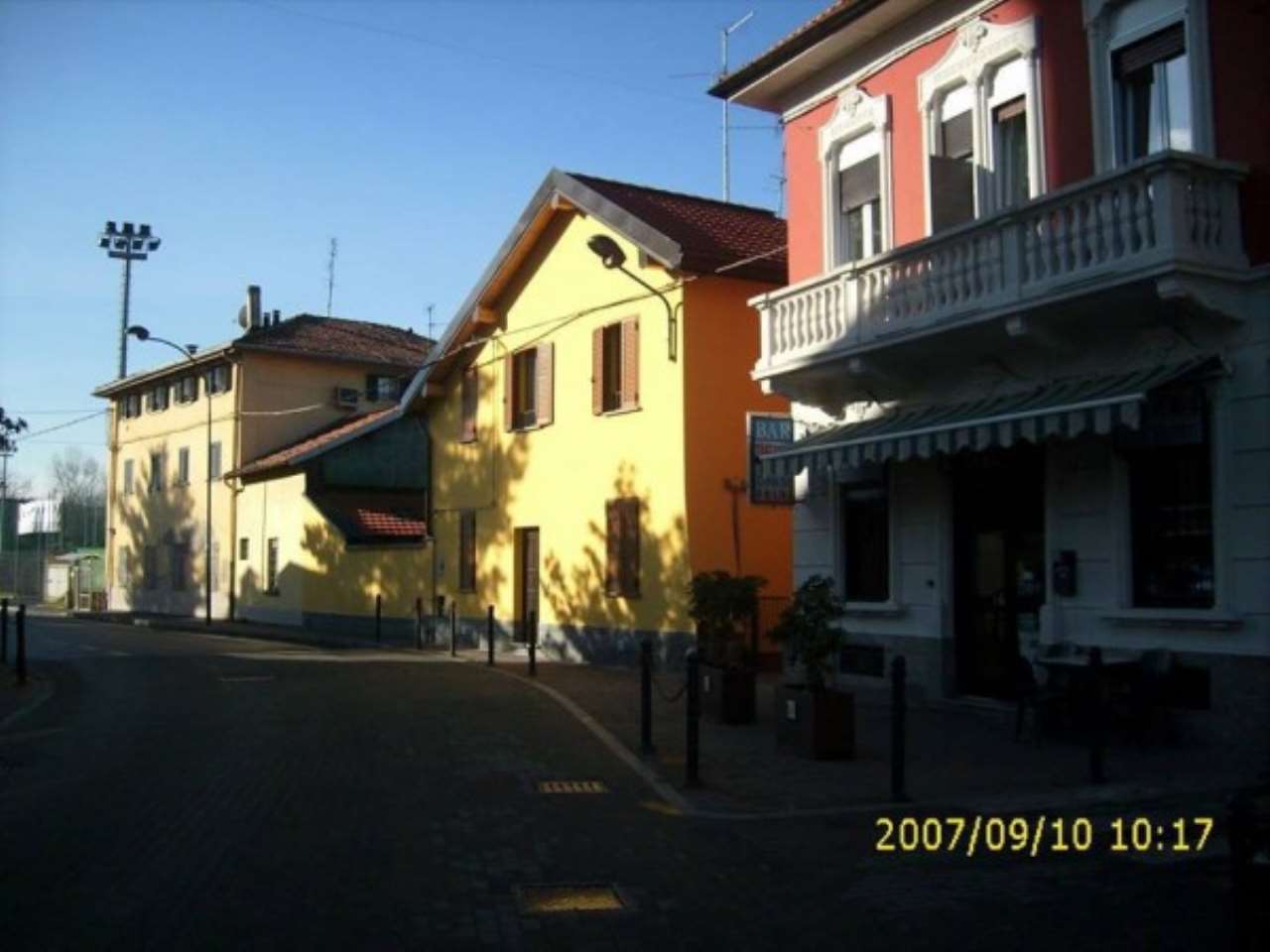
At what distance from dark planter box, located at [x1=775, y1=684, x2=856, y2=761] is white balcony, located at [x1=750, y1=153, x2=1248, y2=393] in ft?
13.2

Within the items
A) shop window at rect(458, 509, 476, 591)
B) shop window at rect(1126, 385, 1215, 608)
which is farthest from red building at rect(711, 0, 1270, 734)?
shop window at rect(458, 509, 476, 591)

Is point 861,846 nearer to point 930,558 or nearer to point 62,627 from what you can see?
point 930,558

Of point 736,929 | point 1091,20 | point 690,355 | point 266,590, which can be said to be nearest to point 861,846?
point 736,929

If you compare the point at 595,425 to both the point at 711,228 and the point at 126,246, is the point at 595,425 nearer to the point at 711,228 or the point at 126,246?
the point at 711,228

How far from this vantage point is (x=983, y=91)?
13.4 m

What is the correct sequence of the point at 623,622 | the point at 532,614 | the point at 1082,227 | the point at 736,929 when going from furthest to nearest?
the point at 623,622 < the point at 532,614 < the point at 1082,227 < the point at 736,929

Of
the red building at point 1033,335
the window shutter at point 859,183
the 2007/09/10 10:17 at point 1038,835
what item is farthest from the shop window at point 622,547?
the 2007/09/10 10:17 at point 1038,835

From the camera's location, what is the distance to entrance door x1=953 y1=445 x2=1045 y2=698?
13.2 m

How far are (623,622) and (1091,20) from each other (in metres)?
12.1

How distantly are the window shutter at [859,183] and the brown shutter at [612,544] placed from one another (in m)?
7.12

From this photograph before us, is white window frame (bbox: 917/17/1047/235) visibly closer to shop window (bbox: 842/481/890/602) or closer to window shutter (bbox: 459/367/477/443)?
shop window (bbox: 842/481/890/602)

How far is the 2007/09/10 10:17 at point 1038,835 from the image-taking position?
25.1 ft

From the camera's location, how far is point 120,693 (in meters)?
16.8

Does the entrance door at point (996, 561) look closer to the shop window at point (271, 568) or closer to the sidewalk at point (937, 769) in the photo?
the sidewalk at point (937, 769)
